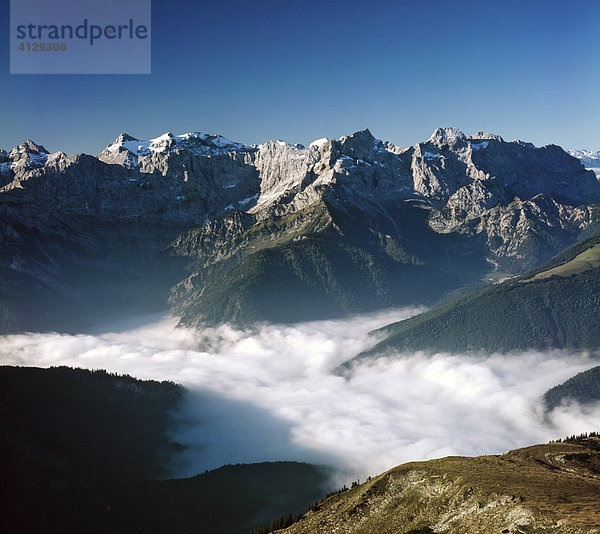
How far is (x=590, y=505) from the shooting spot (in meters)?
125

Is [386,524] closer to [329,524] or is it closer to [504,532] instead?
[329,524]

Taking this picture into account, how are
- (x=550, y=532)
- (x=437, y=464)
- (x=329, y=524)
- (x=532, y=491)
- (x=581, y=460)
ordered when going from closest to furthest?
(x=550, y=532) → (x=532, y=491) → (x=329, y=524) → (x=437, y=464) → (x=581, y=460)

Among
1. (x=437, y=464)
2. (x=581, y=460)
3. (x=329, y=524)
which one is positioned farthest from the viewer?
(x=581, y=460)

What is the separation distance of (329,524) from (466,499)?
43.2 metres

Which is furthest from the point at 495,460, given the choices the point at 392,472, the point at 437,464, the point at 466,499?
the point at 466,499

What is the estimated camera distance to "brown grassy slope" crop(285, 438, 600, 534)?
122 metres

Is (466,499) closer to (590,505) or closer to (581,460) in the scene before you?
(590,505)

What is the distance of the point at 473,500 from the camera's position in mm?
142625

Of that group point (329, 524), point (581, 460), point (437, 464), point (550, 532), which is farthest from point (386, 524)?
point (581, 460)

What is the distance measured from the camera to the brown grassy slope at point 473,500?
12244 cm

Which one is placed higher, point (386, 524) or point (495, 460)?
point (495, 460)

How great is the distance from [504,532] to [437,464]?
198ft

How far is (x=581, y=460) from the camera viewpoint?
199 meters

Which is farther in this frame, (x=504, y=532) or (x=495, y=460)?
(x=495, y=460)
